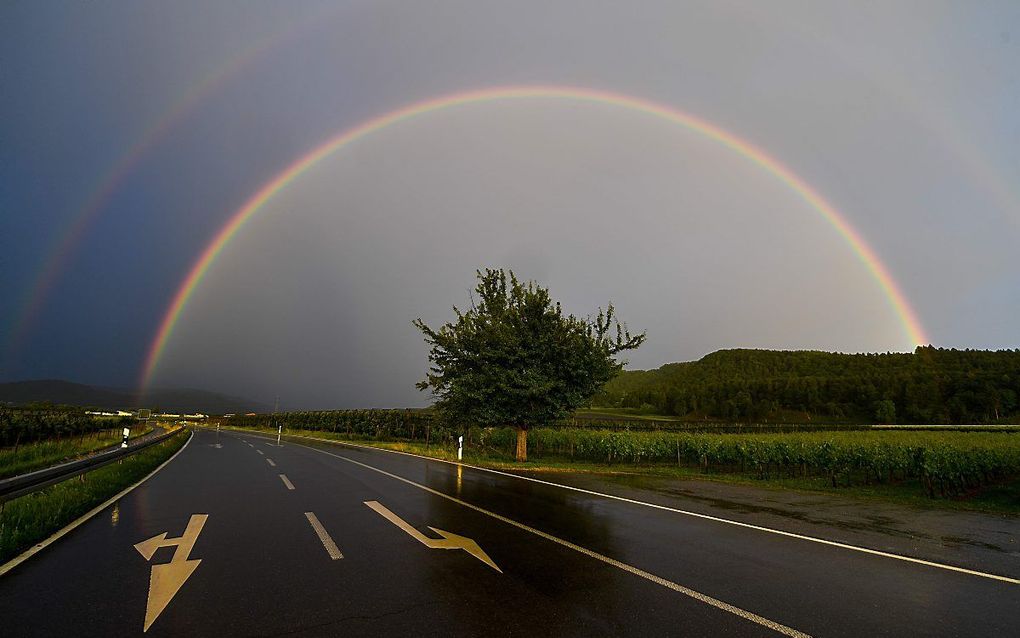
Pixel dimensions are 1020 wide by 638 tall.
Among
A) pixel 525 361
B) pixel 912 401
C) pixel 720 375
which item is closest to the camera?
pixel 525 361

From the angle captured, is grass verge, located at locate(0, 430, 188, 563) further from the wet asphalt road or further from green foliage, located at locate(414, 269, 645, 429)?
green foliage, located at locate(414, 269, 645, 429)

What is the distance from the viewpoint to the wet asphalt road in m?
4.24

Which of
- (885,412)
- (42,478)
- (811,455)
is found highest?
(885,412)

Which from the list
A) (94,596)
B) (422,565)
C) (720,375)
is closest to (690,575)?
(422,565)

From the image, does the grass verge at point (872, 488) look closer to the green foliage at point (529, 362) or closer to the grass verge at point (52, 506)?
the green foliage at point (529, 362)

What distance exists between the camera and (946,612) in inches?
185

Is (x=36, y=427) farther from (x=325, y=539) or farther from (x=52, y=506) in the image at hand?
(x=325, y=539)

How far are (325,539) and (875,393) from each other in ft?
488

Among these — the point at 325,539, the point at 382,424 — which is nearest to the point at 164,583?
the point at 325,539

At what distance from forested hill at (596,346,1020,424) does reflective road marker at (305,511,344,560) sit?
385 ft

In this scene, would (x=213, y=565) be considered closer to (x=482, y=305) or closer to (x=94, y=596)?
(x=94, y=596)

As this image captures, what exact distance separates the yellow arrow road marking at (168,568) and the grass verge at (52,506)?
5.07ft

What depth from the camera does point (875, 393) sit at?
12156 centimetres

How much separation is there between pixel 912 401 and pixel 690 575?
470ft
